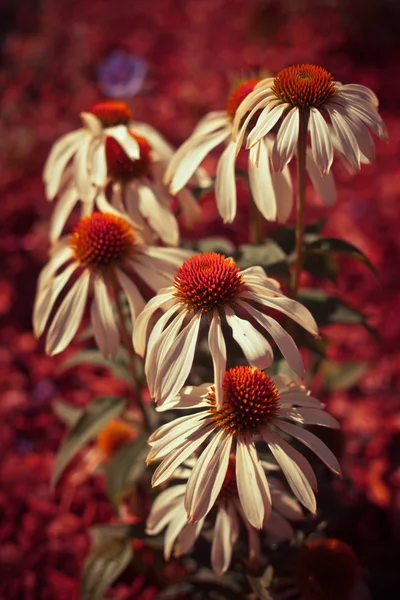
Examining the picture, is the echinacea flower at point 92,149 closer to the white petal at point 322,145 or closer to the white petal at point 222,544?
the white petal at point 322,145

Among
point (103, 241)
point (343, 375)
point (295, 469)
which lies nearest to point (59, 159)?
point (103, 241)

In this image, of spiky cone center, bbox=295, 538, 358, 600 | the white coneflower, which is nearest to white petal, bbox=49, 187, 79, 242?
the white coneflower

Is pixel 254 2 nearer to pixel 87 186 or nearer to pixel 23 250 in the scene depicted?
pixel 23 250

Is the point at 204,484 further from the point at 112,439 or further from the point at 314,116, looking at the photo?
the point at 112,439

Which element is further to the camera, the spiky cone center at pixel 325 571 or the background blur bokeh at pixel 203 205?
the background blur bokeh at pixel 203 205

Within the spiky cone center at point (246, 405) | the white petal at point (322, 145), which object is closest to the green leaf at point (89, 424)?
the spiky cone center at point (246, 405)

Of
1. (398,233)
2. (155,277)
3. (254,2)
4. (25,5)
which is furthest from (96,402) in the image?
(25,5)
